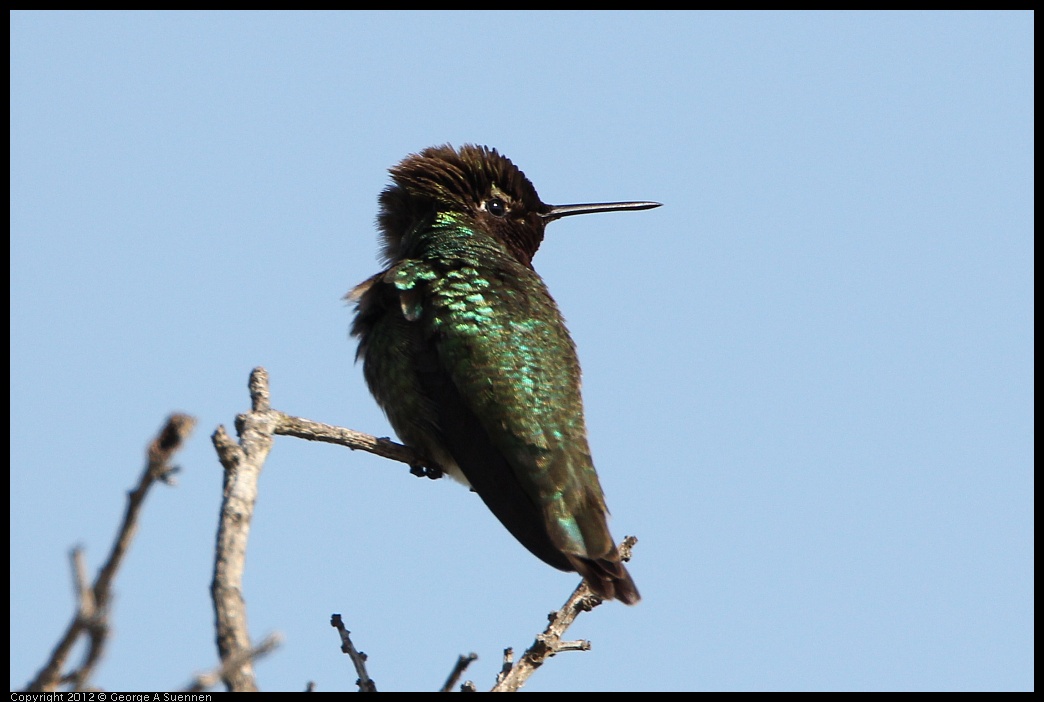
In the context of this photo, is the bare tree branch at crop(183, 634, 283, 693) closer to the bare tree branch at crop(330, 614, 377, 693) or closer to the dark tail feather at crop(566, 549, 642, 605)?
the bare tree branch at crop(330, 614, 377, 693)

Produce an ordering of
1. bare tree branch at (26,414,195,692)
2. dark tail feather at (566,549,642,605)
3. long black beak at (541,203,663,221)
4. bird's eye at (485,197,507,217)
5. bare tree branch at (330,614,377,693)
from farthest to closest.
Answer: long black beak at (541,203,663,221) < bird's eye at (485,197,507,217) < dark tail feather at (566,549,642,605) < bare tree branch at (330,614,377,693) < bare tree branch at (26,414,195,692)

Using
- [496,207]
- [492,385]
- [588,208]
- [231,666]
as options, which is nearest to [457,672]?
[231,666]

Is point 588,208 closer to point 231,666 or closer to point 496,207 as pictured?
point 496,207

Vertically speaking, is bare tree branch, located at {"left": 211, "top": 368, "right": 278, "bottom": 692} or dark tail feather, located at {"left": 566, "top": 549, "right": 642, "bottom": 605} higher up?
dark tail feather, located at {"left": 566, "top": 549, "right": 642, "bottom": 605}

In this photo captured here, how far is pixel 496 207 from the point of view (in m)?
7.82

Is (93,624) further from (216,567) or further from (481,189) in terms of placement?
(481,189)

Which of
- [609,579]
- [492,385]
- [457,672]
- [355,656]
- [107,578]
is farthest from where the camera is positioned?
[492,385]

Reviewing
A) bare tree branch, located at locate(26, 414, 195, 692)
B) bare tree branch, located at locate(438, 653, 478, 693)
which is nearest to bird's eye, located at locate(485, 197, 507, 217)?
bare tree branch, located at locate(438, 653, 478, 693)

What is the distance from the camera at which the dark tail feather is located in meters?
4.78

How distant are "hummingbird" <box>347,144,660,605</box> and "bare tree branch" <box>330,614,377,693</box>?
3.87 ft

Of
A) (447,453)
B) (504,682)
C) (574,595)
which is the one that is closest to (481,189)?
(447,453)

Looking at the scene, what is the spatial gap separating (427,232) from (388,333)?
1129 millimetres

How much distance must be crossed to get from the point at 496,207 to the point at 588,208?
1022 mm

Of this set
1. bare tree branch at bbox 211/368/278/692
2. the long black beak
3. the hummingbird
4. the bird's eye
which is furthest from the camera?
the long black beak
